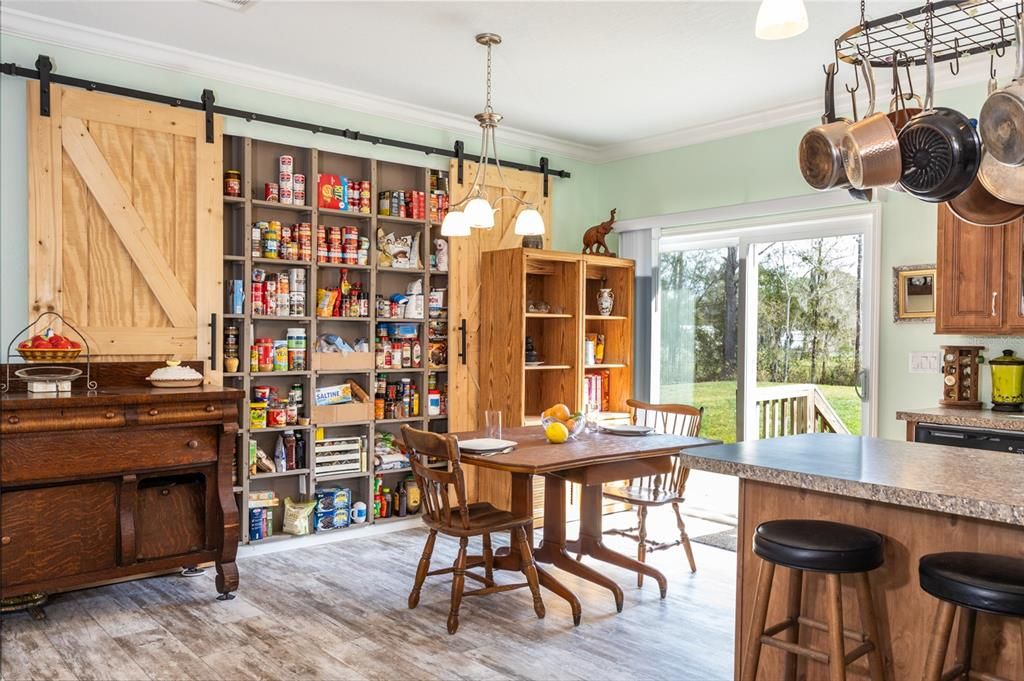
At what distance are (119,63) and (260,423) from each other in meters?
2.06

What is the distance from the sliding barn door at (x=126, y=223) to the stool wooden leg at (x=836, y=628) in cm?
340

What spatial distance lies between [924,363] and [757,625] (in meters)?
2.79

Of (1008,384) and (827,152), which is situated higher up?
(827,152)

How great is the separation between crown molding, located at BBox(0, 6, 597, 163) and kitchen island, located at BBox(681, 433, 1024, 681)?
11.2ft

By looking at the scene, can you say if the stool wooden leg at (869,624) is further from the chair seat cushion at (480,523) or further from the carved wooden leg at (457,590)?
the carved wooden leg at (457,590)

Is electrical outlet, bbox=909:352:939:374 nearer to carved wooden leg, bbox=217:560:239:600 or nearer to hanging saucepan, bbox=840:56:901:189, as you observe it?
hanging saucepan, bbox=840:56:901:189

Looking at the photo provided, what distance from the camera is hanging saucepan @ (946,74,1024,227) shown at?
2471mm

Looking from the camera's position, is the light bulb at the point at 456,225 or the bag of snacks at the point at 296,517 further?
the bag of snacks at the point at 296,517

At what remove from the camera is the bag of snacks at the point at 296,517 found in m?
4.67

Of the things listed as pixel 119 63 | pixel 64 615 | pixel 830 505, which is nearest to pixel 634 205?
pixel 119 63

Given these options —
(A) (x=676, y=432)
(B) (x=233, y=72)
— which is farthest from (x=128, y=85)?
(A) (x=676, y=432)

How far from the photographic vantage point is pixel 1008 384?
392 centimetres

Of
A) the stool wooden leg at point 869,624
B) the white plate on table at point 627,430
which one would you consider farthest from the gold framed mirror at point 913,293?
the stool wooden leg at point 869,624

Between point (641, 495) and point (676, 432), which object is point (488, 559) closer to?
point (641, 495)
